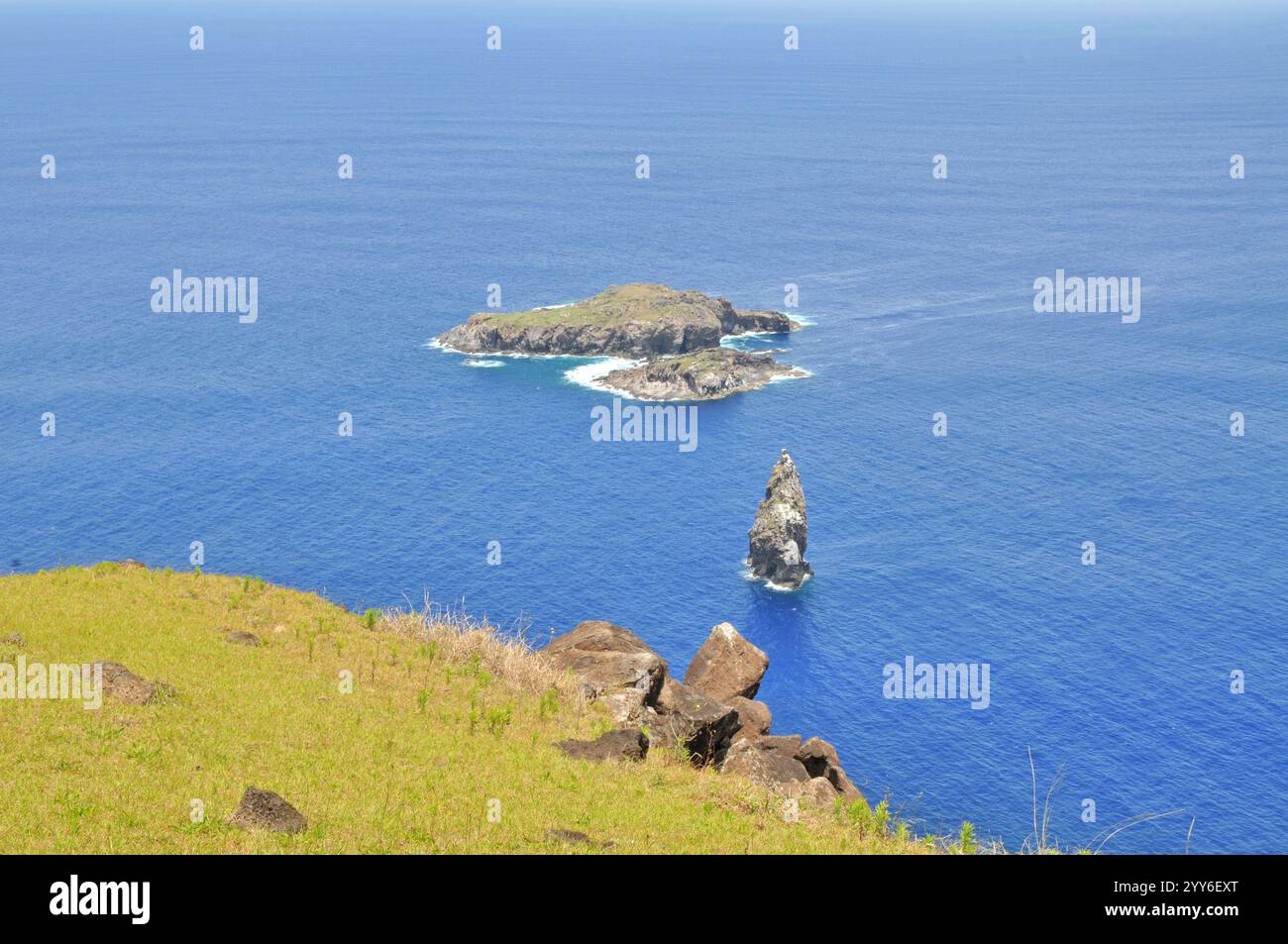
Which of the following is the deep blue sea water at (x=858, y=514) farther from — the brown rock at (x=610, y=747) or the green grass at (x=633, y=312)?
the brown rock at (x=610, y=747)

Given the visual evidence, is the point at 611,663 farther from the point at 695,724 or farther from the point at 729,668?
the point at 729,668

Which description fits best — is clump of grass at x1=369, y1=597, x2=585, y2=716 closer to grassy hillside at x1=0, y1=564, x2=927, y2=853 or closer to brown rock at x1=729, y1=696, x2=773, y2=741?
grassy hillside at x1=0, y1=564, x2=927, y2=853

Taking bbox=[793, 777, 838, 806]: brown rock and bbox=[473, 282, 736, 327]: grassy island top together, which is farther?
bbox=[473, 282, 736, 327]: grassy island top

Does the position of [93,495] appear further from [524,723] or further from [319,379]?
[524,723]
